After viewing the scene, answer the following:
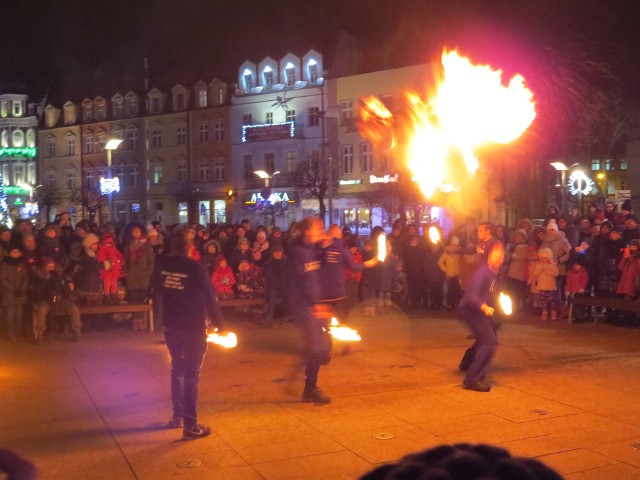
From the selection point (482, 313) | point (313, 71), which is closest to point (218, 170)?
point (313, 71)

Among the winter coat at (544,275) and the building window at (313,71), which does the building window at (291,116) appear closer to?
the building window at (313,71)

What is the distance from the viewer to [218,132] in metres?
55.5

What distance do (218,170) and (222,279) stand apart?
136ft

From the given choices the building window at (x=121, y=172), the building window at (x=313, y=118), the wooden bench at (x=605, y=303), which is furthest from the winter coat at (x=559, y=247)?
the building window at (x=121, y=172)

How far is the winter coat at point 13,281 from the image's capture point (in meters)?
13.1

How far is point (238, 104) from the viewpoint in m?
54.0

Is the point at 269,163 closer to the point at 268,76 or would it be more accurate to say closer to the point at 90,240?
the point at 268,76

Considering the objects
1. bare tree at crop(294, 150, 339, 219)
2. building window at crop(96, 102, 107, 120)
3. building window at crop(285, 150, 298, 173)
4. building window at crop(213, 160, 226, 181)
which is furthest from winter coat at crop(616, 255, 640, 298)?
building window at crop(96, 102, 107, 120)

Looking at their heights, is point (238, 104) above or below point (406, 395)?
above

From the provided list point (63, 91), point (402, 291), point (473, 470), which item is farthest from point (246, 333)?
point (63, 91)

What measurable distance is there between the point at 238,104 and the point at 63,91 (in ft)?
71.2

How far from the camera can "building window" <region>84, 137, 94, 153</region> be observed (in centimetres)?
6309

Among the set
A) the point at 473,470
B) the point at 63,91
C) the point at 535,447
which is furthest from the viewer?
the point at 63,91

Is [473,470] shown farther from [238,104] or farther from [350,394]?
[238,104]
